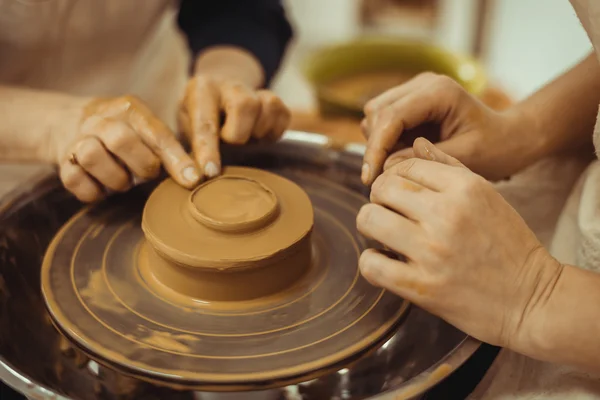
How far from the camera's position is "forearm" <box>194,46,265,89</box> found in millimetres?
1563

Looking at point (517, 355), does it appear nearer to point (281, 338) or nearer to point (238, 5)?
point (281, 338)

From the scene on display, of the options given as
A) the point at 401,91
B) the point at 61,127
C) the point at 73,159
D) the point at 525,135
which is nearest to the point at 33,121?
the point at 61,127

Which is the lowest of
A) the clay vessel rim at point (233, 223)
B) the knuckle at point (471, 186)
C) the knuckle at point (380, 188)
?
the clay vessel rim at point (233, 223)

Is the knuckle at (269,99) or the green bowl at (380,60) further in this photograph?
the green bowl at (380,60)

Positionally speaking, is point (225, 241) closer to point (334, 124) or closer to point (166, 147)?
point (166, 147)

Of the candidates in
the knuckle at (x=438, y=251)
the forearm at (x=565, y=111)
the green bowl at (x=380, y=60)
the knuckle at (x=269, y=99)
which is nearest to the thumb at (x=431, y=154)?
the knuckle at (x=438, y=251)

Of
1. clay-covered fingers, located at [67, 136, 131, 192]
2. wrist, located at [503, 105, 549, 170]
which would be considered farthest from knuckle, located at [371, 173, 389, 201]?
clay-covered fingers, located at [67, 136, 131, 192]

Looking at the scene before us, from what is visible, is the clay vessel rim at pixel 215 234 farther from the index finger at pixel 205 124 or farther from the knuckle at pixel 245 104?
the knuckle at pixel 245 104

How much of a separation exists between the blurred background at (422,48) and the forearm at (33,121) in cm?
80

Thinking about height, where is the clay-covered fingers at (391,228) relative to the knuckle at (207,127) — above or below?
above

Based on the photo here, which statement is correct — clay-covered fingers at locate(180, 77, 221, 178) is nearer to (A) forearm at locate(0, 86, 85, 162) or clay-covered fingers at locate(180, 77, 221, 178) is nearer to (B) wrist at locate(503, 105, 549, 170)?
(A) forearm at locate(0, 86, 85, 162)

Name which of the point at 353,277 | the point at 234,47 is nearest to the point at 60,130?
the point at 353,277

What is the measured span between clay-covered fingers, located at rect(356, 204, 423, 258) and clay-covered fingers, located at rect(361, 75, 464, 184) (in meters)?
0.17

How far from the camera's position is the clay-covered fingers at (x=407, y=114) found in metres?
0.93
